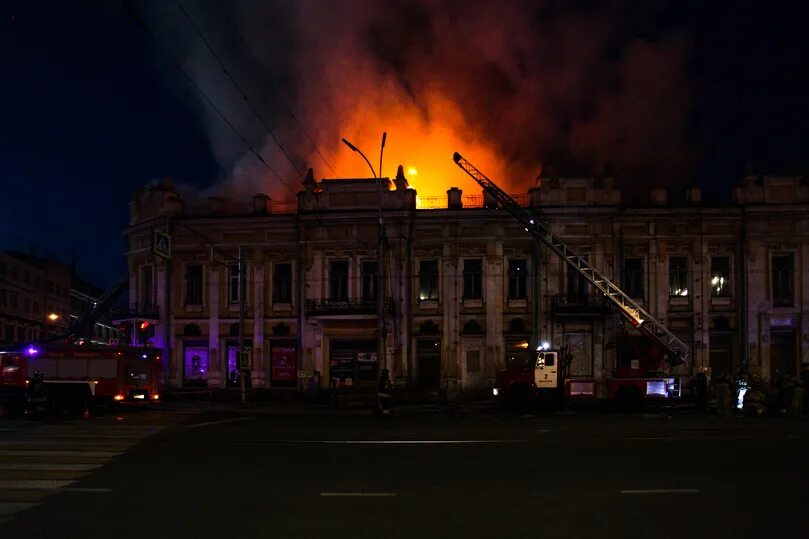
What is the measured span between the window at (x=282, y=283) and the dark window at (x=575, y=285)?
13.7 m

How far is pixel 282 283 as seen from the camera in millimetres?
40500

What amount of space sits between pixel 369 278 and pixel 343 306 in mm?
1978

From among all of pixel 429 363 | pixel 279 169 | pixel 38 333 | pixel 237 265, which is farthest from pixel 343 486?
pixel 38 333

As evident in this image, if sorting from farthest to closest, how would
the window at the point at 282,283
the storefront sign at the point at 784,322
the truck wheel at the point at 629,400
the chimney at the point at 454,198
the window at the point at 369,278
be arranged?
the window at the point at 282,283, the chimney at the point at 454,198, the window at the point at 369,278, the storefront sign at the point at 784,322, the truck wheel at the point at 629,400

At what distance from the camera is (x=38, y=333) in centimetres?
7950

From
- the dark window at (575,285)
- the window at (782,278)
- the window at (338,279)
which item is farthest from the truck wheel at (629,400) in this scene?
the window at (338,279)

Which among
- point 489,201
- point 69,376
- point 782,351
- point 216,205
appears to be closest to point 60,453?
point 69,376

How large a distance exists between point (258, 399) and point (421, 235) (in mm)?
11117

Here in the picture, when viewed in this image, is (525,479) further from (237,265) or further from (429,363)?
(237,265)

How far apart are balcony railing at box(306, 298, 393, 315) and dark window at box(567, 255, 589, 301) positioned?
854 cm

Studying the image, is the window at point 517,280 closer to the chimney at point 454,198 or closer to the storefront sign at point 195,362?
the chimney at point 454,198

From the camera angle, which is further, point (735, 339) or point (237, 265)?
point (237, 265)

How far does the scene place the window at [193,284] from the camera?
41188 mm

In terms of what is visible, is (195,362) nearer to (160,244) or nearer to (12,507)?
(160,244)
